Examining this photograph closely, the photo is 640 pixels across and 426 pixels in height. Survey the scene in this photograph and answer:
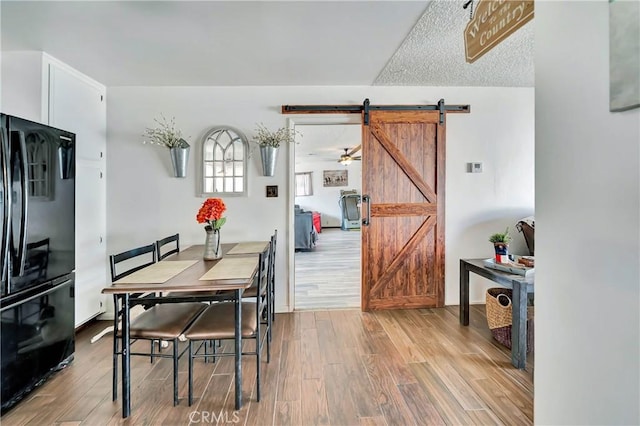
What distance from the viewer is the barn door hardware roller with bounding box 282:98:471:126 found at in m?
3.25

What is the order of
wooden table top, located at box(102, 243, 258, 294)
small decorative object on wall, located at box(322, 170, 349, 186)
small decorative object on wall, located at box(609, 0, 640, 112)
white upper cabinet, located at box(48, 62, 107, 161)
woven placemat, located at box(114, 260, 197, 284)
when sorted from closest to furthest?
1. small decorative object on wall, located at box(609, 0, 640, 112)
2. wooden table top, located at box(102, 243, 258, 294)
3. woven placemat, located at box(114, 260, 197, 284)
4. white upper cabinet, located at box(48, 62, 107, 161)
5. small decorative object on wall, located at box(322, 170, 349, 186)

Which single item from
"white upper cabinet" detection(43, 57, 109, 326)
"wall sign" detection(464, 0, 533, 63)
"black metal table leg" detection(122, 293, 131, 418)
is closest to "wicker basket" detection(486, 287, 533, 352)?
"wall sign" detection(464, 0, 533, 63)

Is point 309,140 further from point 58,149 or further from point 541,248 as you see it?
point 541,248

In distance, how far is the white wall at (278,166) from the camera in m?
3.23

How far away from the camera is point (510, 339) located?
252 cm

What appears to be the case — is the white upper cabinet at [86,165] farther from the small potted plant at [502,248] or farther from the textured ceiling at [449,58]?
the small potted plant at [502,248]

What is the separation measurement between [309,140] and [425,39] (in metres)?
4.59

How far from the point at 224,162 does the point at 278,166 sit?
56 centimetres

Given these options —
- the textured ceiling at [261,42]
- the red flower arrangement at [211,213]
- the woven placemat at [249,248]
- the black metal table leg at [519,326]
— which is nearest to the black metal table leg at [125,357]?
the red flower arrangement at [211,213]

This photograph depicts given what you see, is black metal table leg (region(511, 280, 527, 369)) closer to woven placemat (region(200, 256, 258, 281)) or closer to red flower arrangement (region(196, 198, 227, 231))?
woven placemat (region(200, 256, 258, 281))

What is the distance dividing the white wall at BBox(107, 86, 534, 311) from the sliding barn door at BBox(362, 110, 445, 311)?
0.52 feet

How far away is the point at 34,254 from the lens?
1934mm

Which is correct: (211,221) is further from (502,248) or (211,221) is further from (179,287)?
(502,248)

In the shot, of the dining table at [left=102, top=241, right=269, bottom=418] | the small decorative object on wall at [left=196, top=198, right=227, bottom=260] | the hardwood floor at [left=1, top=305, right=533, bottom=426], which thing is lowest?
the hardwood floor at [left=1, top=305, right=533, bottom=426]
